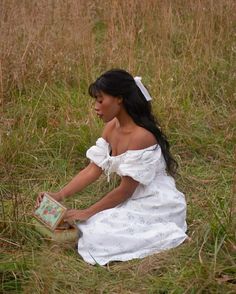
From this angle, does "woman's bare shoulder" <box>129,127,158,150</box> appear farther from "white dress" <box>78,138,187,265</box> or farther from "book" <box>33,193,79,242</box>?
"book" <box>33,193,79,242</box>

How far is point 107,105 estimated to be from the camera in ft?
9.62

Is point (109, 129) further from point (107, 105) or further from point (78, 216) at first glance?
point (78, 216)

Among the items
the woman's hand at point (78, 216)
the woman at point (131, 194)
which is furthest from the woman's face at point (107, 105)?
the woman's hand at point (78, 216)

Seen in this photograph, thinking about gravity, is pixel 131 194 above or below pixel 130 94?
below

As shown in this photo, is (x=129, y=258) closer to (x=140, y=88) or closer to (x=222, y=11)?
A: (x=140, y=88)

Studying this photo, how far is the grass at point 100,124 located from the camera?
8.26 feet

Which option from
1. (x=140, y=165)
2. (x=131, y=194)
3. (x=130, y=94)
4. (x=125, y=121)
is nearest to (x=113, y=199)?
(x=131, y=194)

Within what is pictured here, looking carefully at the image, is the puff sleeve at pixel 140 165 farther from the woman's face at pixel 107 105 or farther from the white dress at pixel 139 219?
the woman's face at pixel 107 105

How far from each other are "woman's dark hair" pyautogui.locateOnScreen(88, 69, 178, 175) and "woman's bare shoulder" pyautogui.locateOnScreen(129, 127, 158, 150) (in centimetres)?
4

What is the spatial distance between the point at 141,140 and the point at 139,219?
1.16 ft

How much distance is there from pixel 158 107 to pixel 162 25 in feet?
3.36

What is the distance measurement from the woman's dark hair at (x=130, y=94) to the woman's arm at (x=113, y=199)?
0.79 ft

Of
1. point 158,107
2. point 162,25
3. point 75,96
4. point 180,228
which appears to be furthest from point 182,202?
point 162,25

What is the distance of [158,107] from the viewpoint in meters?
4.11
